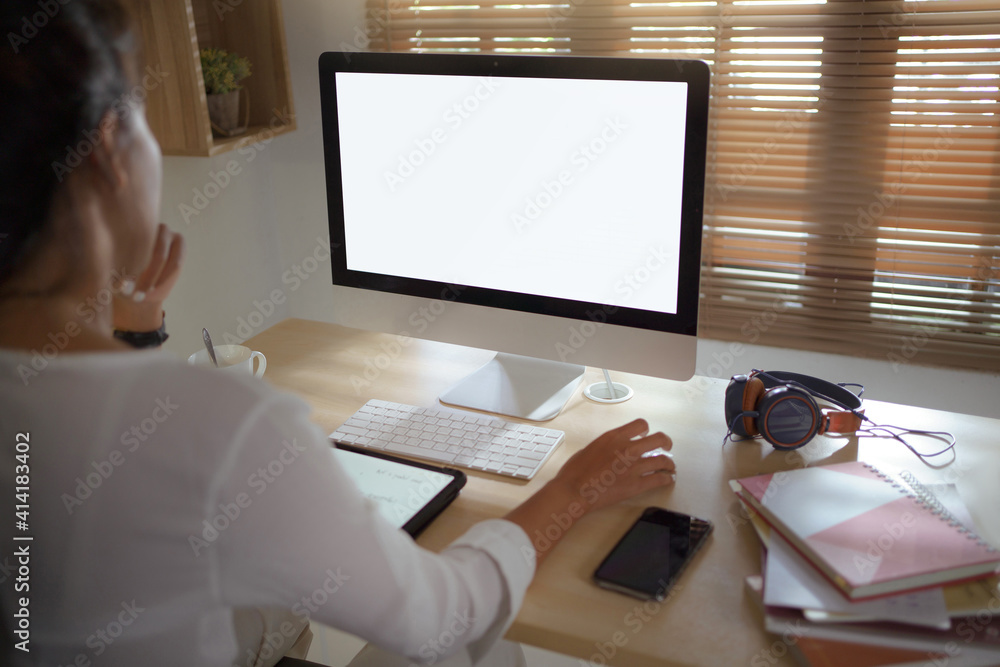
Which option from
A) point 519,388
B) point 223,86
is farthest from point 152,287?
point 223,86

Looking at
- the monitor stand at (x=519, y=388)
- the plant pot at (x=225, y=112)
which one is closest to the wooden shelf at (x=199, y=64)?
the plant pot at (x=225, y=112)

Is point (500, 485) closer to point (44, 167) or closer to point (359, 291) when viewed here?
point (359, 291)

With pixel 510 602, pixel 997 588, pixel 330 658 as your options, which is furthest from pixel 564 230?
pixel 330 658

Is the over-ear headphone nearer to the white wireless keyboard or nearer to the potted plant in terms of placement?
the white wireless keyboard

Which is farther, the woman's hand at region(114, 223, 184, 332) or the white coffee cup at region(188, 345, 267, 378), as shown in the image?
the white coffee cup at region(188, 345, 267, 378)

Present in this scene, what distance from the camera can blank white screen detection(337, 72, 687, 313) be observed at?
1086mm

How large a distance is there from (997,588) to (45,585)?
891mm

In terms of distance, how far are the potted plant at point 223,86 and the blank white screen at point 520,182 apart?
2.68ft

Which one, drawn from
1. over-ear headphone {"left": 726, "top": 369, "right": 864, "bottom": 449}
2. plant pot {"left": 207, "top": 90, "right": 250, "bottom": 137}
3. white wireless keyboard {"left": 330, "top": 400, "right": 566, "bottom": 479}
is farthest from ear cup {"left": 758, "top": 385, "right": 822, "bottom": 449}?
plant pot {"left": 207, "top": 90, "right": 250, "bottom": 137}

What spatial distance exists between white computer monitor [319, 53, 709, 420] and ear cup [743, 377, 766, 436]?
0.29ft

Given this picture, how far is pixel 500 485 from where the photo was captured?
106 cm

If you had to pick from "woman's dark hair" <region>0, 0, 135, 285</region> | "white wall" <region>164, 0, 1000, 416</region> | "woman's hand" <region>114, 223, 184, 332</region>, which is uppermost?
"woman's dark hair" <region>0, 0, 135, 285</region>

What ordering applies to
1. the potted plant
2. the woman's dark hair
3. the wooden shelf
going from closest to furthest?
the woman's dark hair
the wooden shelf
the potted plant

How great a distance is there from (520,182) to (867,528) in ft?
2.12
